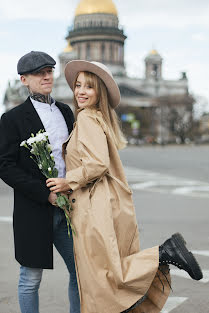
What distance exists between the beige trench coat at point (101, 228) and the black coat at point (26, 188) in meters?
0.22

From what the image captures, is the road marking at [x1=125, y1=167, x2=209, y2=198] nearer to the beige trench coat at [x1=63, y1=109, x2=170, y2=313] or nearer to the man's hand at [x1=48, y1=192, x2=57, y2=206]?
the beige trench coat at [x1=63, y1=109, x2=170, y2=313]

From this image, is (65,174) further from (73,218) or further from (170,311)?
(170,311)

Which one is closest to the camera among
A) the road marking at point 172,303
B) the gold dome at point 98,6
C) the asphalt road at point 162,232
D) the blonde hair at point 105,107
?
the blonde hair at point 105,107

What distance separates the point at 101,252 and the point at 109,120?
0.80m

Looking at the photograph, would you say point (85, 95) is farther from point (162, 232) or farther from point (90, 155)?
point (162, 232)

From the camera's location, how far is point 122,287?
340cm

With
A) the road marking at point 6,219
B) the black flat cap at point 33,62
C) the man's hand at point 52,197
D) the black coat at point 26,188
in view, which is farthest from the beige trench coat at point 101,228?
the road marking at point 6,219

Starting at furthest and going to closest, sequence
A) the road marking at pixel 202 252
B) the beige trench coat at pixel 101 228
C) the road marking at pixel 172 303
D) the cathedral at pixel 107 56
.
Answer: the cathedral at pixel 107 56
the road marking at pixel 202 252
the road marking at pixel 172 303
the beige trench coat at pixel 101 228

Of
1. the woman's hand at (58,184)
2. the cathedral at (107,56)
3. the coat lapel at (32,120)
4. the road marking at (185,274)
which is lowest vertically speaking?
the road marking at (185,274)

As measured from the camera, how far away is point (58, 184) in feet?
11.3

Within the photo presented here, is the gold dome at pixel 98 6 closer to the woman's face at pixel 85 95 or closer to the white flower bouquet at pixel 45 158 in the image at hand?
the woman's face at pixel 85 95

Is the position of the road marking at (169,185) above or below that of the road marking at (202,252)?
above

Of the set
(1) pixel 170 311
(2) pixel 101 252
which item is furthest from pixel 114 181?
(1) pixel 170 311

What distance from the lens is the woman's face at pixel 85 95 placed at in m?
3.60
